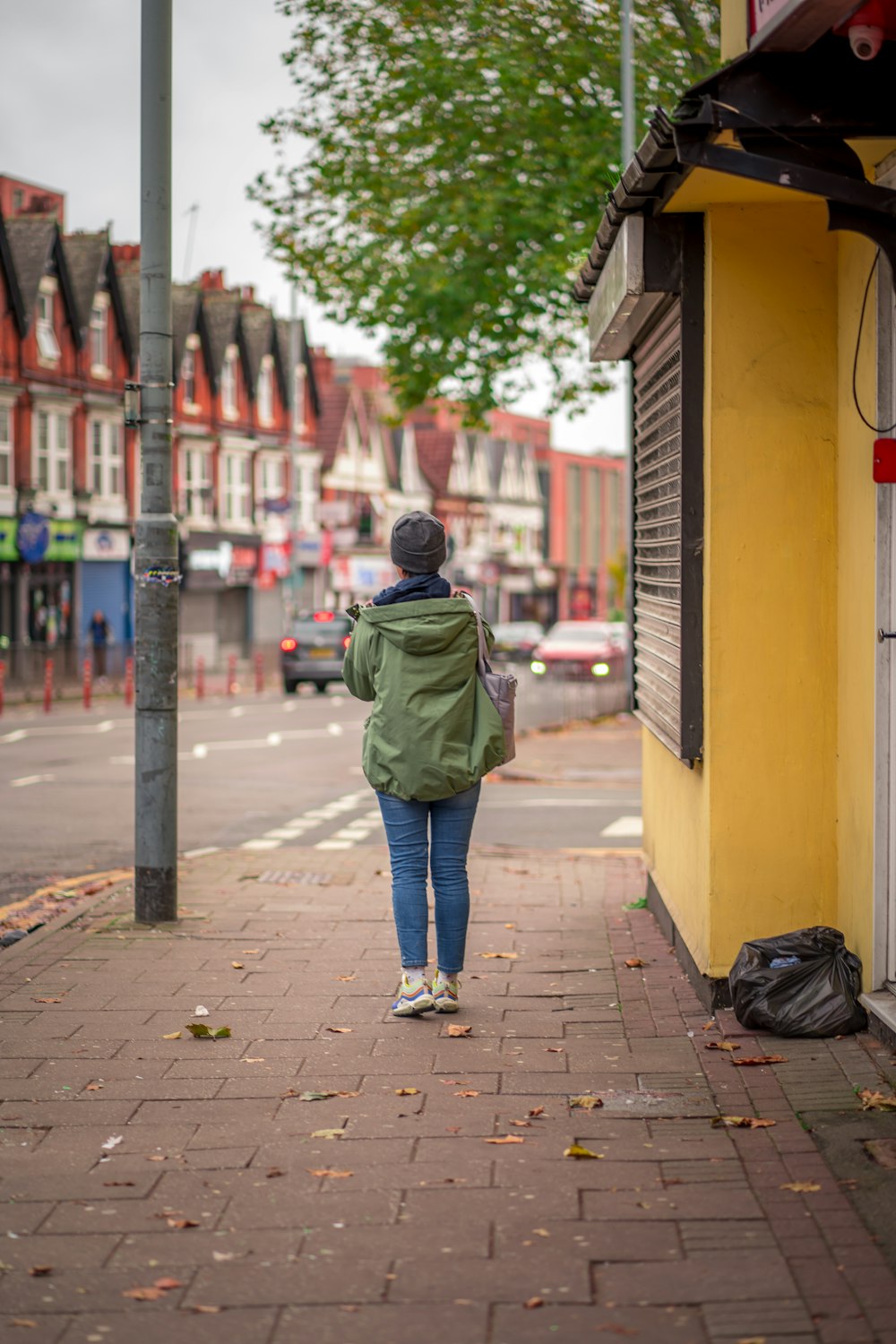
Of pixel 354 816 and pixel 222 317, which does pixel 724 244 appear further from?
pixel 222 317

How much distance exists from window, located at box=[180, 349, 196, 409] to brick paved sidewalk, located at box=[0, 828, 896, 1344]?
50.4 meters

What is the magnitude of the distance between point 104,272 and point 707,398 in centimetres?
4576

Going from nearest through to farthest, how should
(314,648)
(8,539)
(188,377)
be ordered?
(314,648) < (8,539) < (188,377)

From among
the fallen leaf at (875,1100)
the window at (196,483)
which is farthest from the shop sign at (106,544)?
the fallen leaf at (875,1100)

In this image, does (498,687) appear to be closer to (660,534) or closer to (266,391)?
(660,534)

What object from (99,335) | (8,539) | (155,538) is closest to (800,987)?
(155,538)

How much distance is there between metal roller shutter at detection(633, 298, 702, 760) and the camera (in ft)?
23.6

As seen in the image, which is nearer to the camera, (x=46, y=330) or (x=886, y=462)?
(x=886, y=462)

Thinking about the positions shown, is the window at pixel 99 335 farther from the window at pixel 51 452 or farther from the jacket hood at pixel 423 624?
the jacket hood at pixel 423 624

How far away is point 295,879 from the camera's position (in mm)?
11016

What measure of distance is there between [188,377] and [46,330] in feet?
34.5

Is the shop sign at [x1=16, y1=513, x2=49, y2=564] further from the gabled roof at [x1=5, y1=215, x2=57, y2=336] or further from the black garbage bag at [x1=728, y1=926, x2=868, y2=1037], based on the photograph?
the black garbage bag at [x1=728, y1=926, x2=868, y2=1037]

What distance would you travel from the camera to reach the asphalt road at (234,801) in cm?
1353

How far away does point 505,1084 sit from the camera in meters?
5.77
